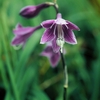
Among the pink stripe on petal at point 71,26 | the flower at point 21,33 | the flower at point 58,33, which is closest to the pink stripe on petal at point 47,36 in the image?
the flower at point 58,33

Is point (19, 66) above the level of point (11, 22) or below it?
below

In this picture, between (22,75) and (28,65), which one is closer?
(22,75)

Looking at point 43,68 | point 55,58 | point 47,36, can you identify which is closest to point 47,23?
point 47,36

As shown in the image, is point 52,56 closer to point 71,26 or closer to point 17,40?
point 17,40

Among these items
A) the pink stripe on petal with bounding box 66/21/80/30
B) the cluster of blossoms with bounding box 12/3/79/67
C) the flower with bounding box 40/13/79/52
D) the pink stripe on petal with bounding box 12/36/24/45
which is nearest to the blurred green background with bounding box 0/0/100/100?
the pink stripe on petal with bounding box 12/36/24/45

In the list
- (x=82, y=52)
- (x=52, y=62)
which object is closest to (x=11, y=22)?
(x=82, y=52)

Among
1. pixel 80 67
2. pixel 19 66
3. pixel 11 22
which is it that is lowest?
pixel 80 67

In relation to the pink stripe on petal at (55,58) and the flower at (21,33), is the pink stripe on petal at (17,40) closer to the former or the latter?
the flower at (21,33)

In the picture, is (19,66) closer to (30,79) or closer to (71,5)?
(30,79)
